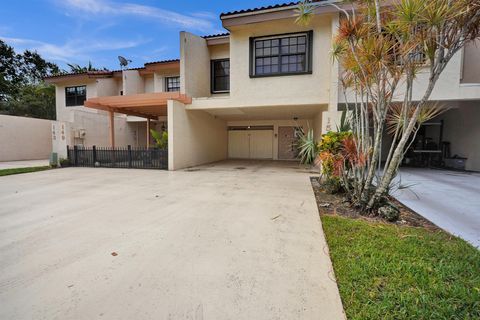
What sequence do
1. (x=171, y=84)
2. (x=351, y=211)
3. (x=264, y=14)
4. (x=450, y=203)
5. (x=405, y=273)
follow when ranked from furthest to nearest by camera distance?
1. (x=171, y=84)
2. (x=264, y=14)
3. (x=450, y=203)
4. (x=351, y=211)
5. (x=405, y=273)

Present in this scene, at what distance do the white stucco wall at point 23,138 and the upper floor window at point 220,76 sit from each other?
12.8m

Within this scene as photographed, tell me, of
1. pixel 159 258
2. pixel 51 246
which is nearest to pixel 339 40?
pixel 159 258

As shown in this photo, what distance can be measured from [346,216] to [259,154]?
39.2ft

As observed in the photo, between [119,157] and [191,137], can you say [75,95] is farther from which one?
[191,137]

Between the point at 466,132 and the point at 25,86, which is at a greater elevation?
the point at 25,86

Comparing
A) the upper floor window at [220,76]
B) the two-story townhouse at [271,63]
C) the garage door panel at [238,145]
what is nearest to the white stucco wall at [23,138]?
the two-story townhouse at [271,63]

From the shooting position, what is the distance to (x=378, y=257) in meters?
2.56

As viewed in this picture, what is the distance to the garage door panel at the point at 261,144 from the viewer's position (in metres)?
15.7

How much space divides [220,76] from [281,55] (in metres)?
4.19

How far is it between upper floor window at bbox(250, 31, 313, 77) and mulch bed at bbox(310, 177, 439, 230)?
224 inches

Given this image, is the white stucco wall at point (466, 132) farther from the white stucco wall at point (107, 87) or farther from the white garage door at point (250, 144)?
the white stucco wall at point (107, 87)

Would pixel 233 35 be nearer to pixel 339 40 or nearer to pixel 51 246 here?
pixel 339 40

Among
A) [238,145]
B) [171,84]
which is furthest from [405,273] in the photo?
[171,84]

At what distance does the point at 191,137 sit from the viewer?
11227 millimetres
